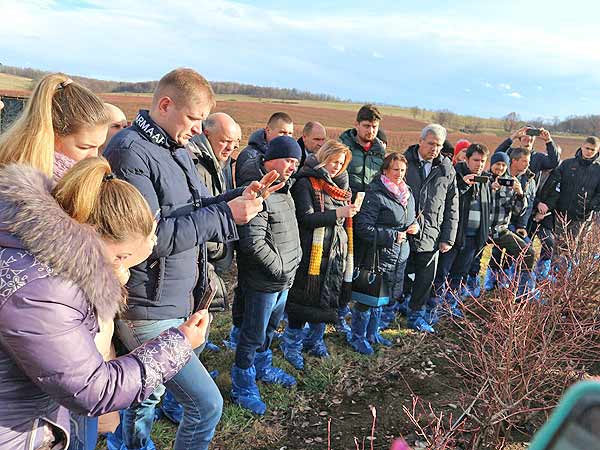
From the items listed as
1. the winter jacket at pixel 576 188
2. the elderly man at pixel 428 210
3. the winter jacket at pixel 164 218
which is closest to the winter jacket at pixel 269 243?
the winter jacket at pixel 164 218

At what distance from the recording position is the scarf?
4430 millimetres

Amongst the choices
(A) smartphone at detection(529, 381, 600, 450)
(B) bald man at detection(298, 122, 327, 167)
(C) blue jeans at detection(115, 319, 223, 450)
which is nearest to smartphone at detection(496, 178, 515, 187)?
(B) bald man at detection(298, 122, 327, 167)

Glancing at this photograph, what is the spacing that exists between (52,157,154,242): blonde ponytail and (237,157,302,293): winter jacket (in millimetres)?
1803

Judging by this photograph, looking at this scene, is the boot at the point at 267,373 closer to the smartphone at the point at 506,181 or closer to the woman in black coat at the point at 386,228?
the woman in black coat at the point at 386,228

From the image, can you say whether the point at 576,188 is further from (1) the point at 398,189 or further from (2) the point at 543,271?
(1) the point at 398,189

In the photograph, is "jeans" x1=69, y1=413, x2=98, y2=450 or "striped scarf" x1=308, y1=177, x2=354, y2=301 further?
"striped scarf" x1=308, y1=177, x2=354, y2=301

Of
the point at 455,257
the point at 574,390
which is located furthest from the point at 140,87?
the point at 574,390

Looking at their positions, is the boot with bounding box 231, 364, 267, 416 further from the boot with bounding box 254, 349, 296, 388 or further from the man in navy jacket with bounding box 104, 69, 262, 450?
the man in navy jacket with bounding box 104, 69, 262, 450

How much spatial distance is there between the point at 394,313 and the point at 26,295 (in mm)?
4553

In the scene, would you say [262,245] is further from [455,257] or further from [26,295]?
[455,257]

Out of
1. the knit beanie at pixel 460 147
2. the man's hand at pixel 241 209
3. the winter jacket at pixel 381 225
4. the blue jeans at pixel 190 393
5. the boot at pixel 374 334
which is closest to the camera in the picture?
the blue jeans at pixel 190 393

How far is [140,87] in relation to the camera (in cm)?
3003

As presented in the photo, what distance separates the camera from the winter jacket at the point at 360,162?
16.6 feet

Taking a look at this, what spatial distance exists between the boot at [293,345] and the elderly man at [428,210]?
1553 millimetres
